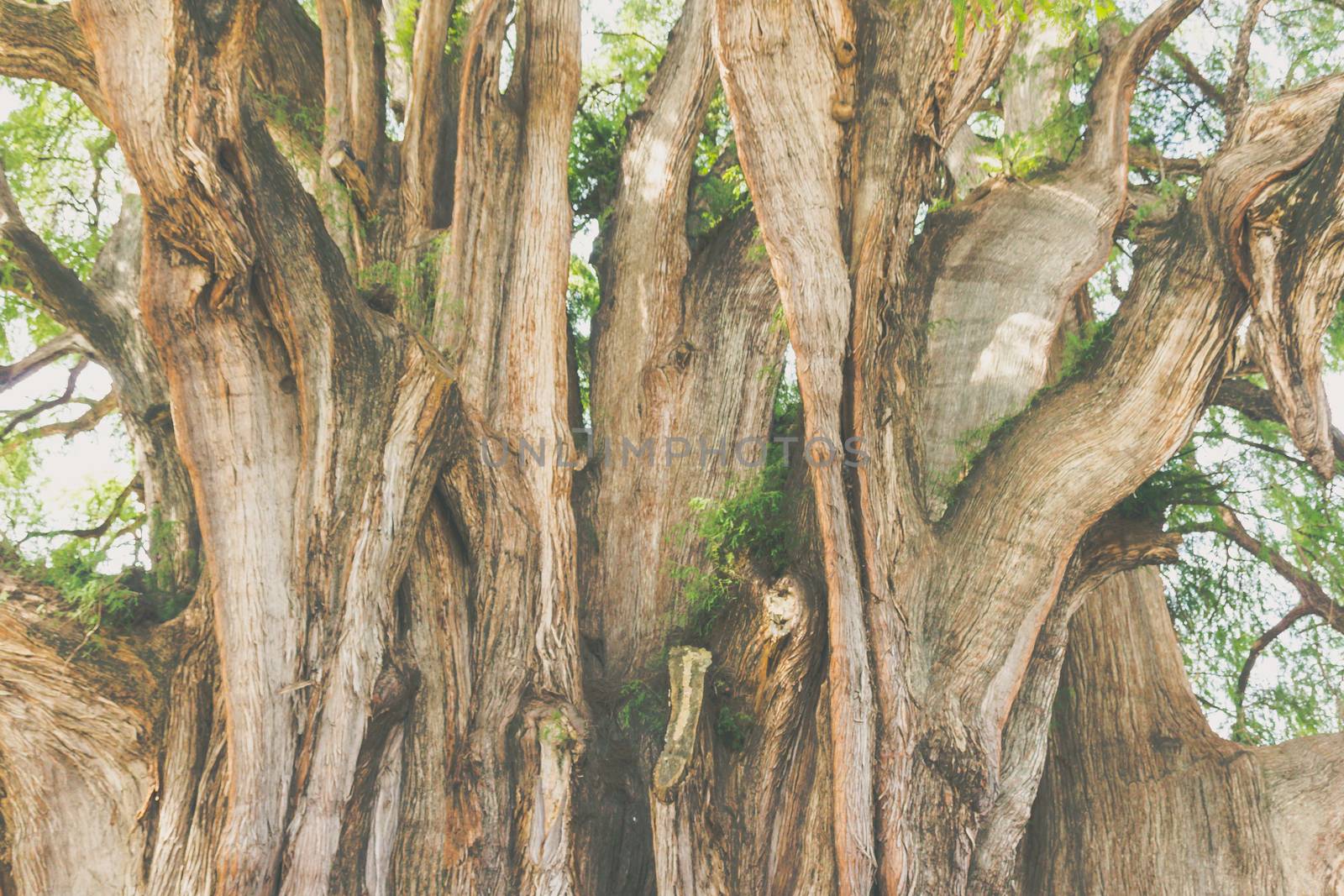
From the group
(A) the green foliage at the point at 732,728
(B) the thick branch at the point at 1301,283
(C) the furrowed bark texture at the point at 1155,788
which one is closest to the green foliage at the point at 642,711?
(A) the green foliage at the point at 732,728

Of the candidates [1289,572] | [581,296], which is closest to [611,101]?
[581,296]

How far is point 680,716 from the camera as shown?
167 inches

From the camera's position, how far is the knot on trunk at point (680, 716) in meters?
4.06

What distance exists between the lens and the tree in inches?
158

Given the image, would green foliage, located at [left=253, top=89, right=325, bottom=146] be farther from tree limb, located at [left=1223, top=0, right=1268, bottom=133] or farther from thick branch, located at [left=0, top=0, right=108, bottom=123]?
tree limb, located at [left=1223, top=0, right=1268, bottom=133]

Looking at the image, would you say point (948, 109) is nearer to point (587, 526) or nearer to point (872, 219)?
point (872, 219)

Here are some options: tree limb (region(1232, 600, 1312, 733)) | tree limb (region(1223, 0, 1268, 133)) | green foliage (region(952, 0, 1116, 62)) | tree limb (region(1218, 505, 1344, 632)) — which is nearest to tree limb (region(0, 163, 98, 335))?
green foliage (region(952, 0, 1116, 62))

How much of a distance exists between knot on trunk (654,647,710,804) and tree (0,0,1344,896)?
0.02 m

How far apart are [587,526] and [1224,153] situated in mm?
3327

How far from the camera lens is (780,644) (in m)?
4.33

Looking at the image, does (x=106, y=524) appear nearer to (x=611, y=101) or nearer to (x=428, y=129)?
(x=428, y=129)

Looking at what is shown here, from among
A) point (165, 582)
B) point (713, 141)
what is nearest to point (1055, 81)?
point (713, 141)

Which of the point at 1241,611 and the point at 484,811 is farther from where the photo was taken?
the point at 1241,611

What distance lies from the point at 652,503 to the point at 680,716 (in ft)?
4.41
